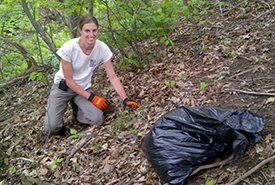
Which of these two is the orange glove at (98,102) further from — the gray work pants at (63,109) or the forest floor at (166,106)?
the forest floor at (166,106)

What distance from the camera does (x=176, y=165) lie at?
73.2 inches

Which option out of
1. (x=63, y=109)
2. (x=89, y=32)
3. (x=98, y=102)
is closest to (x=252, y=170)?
(x=98, y=102)

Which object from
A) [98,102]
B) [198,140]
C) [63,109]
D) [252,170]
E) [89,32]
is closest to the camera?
[252,170]

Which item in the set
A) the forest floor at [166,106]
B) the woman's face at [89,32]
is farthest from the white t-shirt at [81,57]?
the forest floor at [166,106]

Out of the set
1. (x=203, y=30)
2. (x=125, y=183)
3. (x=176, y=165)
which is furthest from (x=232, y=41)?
(x=125, y=183)

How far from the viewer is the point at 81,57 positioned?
3156 millimetres

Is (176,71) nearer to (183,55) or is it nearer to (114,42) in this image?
(183,55)

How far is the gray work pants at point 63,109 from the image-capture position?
3.36 metres

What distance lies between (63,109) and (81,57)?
1020mm

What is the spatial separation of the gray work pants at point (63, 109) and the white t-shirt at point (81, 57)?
224 mm

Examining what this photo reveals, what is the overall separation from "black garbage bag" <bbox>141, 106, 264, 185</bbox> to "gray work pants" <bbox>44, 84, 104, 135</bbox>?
156cm

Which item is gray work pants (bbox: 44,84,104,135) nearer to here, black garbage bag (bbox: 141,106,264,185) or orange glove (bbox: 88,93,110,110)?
orange glove (bbox: 88,93,110,110)

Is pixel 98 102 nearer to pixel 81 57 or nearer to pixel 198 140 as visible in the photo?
pixel 81 57

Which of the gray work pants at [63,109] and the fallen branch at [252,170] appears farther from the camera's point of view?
the gray work pants at [63,109]
